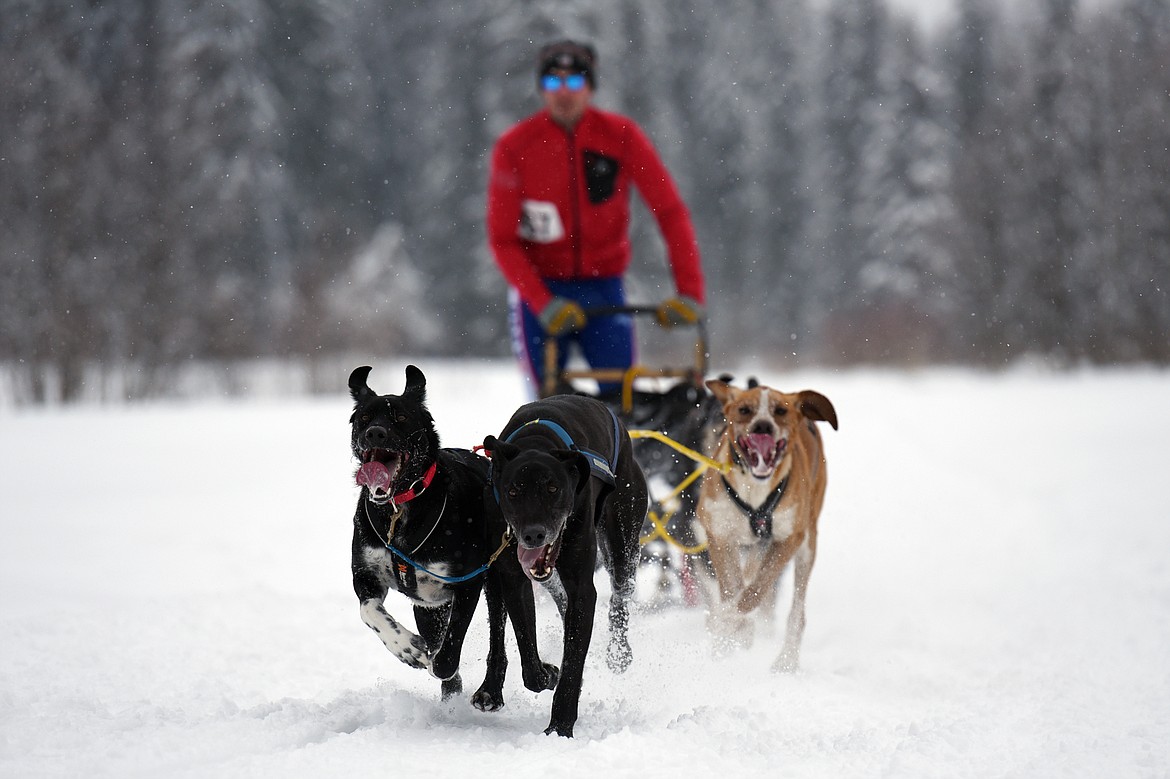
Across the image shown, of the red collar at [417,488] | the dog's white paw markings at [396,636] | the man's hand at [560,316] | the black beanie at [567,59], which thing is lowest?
the dog's white paw markings at [396,636]

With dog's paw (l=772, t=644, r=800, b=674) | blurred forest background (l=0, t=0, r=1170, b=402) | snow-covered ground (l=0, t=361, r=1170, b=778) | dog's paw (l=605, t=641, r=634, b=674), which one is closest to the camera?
snow-covered ground (l=0, t=361, r=1170, b=778)

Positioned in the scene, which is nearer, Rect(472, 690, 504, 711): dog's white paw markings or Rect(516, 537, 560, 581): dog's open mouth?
Rect(516, 537, 560, 581): dog's open mouth

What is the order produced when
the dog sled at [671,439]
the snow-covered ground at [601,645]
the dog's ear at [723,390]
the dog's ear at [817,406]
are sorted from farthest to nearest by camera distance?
1. the dog sled at [671,439]
2. the dog's ear at [723,390]
3. the dog's ear at [817,406]
4. the snow-covered ground at [601,645]

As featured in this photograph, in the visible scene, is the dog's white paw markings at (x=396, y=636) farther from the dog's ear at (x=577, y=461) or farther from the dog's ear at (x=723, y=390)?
the dog's ear at (x=723, y=390)

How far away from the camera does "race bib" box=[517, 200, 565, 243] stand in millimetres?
5141

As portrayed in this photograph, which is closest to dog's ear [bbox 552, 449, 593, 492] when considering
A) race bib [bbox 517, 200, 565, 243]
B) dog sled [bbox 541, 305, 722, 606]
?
dog sled [bbox 541, 305, 722, 606]

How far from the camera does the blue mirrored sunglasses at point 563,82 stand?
16.3 feet

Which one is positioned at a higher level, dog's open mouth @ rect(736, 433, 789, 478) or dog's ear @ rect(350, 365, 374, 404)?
dog's ear @ rect(350, 365, 374, 404)

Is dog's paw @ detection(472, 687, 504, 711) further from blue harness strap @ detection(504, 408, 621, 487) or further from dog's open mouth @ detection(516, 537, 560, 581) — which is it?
blue harness strap @ detection(504, 408, 621, 487)

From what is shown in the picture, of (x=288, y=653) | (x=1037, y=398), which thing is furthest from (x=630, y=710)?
(x=1037, y=398)

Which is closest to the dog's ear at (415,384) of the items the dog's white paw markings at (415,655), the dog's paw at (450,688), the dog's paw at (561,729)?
the dog's white paw markings at (415,655)

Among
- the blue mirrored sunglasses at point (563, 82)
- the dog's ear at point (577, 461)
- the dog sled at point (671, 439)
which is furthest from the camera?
the blue mirrored sunglasses at point (563, 82)

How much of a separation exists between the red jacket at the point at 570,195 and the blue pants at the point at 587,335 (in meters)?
0.07

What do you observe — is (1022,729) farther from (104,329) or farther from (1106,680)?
(104,329)
